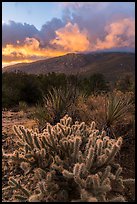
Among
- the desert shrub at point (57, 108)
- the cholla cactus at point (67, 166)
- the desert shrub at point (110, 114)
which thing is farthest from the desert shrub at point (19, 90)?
the cholla cactus at point (67, 166)

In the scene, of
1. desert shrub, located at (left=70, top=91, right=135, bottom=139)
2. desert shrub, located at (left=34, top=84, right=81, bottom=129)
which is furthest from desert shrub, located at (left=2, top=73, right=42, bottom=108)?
desert shrub, located at (left=70, top=91, right=135, bottom=139)

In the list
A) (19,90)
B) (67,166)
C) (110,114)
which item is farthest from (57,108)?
(19,90)

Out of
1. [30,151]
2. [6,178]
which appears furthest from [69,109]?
[30,151]

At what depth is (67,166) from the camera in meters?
4.16

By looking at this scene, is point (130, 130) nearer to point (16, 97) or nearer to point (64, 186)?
point (64, 186)

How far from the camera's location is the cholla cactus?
3715 mm

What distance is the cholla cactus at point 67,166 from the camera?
146 inches

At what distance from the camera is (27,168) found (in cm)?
418

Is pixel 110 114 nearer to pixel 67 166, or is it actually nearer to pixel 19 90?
pixel 67 166

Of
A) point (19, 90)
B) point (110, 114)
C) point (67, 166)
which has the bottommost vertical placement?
point (67, 166)

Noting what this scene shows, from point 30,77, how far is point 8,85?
166 cm

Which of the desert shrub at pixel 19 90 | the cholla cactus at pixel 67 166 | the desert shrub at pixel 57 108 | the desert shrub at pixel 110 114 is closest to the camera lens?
the cholla cactus at pixel 67 166

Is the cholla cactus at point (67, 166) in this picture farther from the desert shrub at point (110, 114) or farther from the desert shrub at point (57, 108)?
the desert shrub at point (57, 108)

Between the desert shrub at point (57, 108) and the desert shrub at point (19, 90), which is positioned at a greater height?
the desert shrub at point (19, 90)
